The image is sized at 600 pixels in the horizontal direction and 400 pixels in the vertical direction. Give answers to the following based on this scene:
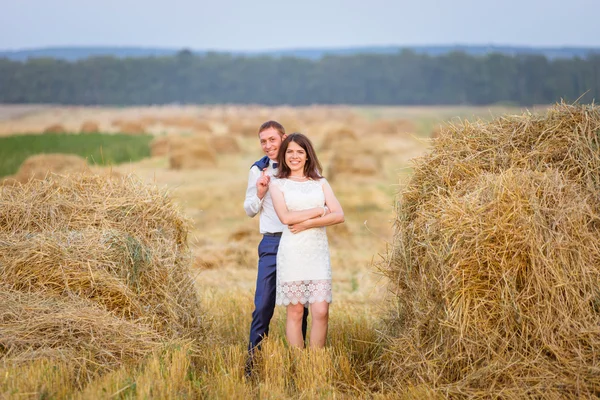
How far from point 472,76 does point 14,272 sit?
101 meters

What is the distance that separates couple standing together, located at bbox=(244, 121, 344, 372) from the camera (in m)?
5.90

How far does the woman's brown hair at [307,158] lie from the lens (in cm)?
603

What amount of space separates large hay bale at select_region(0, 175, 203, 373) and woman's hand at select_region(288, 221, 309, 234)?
1.34 m

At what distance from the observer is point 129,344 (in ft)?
19.0

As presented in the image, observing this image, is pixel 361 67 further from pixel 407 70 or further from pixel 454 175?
pixel 454 175

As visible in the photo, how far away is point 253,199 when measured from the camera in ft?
20.2

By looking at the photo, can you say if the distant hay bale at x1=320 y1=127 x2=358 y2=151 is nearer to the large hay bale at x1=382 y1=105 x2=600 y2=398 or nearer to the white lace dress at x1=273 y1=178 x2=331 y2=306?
the white lace dress at x1=273 y1=178 x2=331 y2=306

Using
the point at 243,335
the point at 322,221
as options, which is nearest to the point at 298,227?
the point at 322,221

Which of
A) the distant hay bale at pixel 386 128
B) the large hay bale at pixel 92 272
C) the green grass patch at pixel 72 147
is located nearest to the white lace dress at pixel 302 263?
the large hay bale at pixel 92 272

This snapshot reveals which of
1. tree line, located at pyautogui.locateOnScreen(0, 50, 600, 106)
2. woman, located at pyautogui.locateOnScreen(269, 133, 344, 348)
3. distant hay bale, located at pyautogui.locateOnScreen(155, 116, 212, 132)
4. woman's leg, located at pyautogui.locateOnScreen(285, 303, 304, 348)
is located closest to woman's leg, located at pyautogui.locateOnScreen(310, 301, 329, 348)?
woman, located at pyautogui.locateOnScreen(269, 133, 344, 348)

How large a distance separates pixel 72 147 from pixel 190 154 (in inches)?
360

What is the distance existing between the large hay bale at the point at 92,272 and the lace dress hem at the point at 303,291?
42.4 inches

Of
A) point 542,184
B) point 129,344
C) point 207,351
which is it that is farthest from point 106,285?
point 542,184

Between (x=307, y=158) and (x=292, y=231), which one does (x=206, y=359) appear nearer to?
(x=292, y=231)
